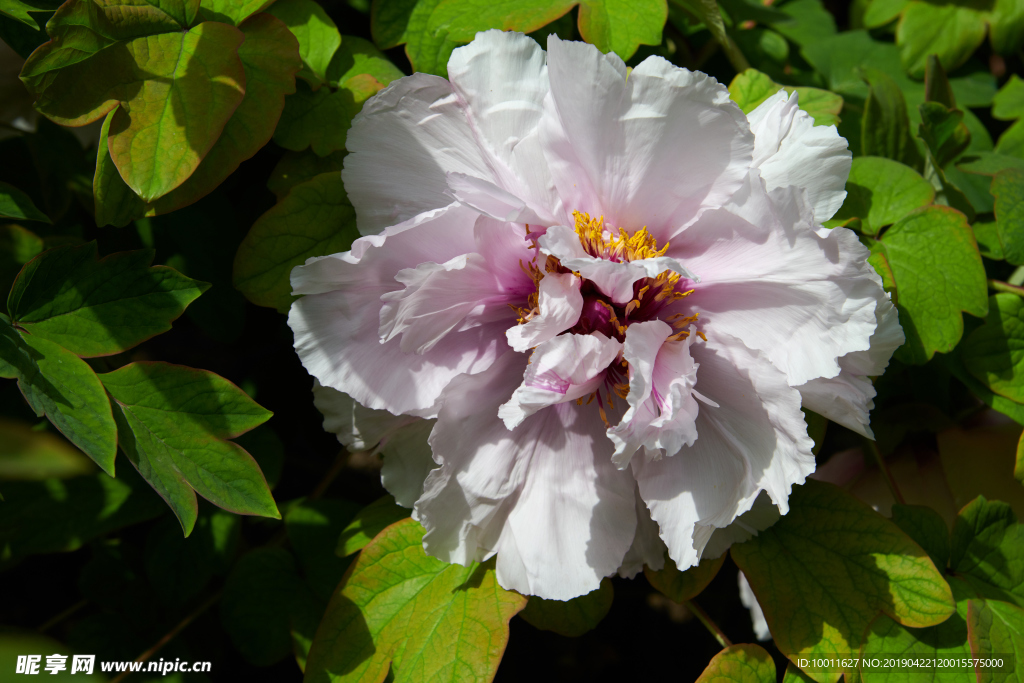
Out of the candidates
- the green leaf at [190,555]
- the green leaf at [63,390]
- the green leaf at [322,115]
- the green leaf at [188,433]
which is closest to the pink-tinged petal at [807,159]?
the green leaf at [322,115]

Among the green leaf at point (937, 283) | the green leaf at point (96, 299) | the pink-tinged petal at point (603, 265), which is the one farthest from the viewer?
the green leaf at point (937, 283)

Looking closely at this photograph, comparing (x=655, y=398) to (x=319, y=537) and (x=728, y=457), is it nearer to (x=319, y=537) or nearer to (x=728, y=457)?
(x=728, y=457)

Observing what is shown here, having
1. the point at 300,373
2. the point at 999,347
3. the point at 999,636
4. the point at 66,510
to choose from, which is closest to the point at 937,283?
the point at 999,347

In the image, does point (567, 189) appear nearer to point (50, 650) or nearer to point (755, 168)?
point (755, 168)

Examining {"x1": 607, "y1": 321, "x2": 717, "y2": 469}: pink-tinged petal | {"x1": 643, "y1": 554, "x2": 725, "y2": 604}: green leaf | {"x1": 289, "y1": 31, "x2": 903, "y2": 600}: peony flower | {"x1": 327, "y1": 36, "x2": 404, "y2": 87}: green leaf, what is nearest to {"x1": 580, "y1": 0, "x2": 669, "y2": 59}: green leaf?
{"x1": 289, "y1": 31, "x2": 903, "y2": 600}: peony flower

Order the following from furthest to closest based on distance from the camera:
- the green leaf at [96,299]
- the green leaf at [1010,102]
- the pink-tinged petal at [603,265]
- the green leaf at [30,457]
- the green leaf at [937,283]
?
the green leaf at [1010,102] → the green leaf at [937,283] → the green leaf at [96,299] → the pink-tinged petal at [603,265] → the green leaf at [30,457]

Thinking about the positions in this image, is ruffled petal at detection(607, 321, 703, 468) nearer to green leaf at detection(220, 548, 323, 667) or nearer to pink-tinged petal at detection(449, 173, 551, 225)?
pink-tinged petal at detection(449, 173, 551, 225)

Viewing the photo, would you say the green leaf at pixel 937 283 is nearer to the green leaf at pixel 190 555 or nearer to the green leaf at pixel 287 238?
the green leaf at pixel 287 238
